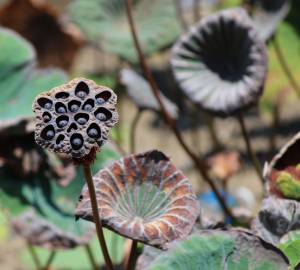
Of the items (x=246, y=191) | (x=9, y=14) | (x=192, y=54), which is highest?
(x=9, y=14)

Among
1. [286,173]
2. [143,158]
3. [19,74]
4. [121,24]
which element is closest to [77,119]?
[143,158]

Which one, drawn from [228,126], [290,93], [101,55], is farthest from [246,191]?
[101,55]

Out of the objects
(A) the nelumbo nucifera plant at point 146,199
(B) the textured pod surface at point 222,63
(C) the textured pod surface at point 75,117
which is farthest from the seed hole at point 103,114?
(B) the textured pod surface at point 222,63

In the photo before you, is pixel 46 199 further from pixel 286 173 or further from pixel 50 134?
pixel 50 134

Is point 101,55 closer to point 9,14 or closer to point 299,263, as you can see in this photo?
point 9,14

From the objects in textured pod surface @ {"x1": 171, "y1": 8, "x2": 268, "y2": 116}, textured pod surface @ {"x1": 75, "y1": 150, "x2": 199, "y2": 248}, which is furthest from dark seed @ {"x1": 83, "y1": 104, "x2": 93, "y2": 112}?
textured pod surface @ {"x1": 171, "y1": 8, "x2": 268, "y2": 116}

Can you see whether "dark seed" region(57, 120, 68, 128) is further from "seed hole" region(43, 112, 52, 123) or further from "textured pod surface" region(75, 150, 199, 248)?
"textured pod surface" region(75, 150, 199, 248)

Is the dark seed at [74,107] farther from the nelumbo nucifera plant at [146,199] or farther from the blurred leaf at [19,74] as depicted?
the blurred leaf at [19,74]

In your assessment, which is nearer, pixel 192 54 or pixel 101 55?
pixel 192 54
